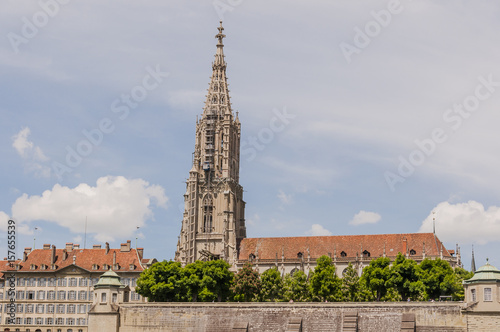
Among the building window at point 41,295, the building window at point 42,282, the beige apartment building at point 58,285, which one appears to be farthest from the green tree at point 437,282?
the building window at point 41,295

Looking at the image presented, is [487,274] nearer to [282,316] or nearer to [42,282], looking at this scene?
[282,316]

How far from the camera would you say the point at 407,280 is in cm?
9381

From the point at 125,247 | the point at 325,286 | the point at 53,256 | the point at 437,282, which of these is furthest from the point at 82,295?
the point at 437,282

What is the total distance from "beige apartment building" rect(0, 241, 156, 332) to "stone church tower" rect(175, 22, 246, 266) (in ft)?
46.1

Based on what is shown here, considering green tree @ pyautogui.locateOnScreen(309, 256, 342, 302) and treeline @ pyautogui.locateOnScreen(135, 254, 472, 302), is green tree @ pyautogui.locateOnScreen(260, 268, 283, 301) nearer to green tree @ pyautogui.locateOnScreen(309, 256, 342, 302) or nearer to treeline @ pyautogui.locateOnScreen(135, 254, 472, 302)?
treeline @ pyautogui.locateOnScreen(135, 254, 472, 302)

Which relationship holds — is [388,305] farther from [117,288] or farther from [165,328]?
[117,288]

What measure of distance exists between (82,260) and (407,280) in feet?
179

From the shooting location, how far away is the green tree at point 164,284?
100312 mm

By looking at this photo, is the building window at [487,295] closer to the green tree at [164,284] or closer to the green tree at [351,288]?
the green tree at [351,288]

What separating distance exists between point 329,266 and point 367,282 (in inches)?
298

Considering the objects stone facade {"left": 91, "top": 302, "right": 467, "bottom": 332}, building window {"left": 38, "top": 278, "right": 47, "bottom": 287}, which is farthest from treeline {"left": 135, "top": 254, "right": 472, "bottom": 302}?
building window {"left": 38, "top": 278, "right": 47, "bottom": 287}

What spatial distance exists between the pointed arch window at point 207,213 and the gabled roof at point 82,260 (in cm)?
1638

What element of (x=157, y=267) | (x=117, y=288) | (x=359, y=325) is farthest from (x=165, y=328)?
(x=359, y=325)

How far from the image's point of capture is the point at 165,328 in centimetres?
8944
